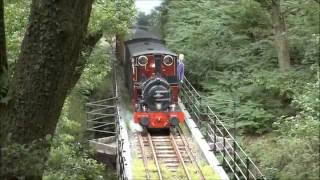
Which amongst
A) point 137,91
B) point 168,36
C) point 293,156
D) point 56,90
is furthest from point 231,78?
point 56,90

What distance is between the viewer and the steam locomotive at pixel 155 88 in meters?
16.4

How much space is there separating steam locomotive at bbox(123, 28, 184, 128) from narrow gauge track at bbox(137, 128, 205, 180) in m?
Result: 0.45

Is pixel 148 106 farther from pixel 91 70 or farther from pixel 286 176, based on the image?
pixel 286 176

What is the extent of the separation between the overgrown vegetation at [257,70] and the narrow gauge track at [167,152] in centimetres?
203

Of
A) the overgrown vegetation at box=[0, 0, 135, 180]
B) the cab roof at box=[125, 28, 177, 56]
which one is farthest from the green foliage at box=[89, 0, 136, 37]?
the cab roof at box=[125, 28, 177, 56]

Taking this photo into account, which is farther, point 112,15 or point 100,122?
point 100,122

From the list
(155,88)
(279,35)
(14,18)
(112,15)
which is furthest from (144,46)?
(14,18)

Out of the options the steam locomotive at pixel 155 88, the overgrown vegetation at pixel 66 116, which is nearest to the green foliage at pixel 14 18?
the overgrown vegetation at pixel 66 116

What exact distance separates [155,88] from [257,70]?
18.8 feet

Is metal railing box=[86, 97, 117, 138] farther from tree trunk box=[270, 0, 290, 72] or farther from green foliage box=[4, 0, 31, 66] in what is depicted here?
tree trunk box=[270, 0, 290, 72]

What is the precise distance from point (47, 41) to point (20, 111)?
62 cm

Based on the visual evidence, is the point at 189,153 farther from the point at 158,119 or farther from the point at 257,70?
the point at 257,70

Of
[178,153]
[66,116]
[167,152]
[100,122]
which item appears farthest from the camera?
[100,122]

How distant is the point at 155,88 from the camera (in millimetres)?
16250
